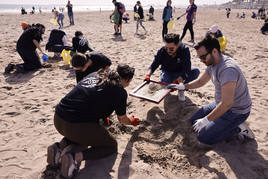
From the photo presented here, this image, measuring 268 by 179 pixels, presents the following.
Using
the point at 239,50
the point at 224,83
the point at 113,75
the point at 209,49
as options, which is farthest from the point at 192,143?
the point at 239,50

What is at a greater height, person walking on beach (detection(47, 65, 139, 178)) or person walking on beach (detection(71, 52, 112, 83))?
person walking on beach (detection(71, 52, 112, 83))

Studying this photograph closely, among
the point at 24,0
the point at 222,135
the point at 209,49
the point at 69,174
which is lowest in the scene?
the point at 69,174

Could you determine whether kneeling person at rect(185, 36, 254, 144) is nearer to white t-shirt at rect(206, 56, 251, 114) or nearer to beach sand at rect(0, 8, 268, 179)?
white t-shirt at rect(206, 56, 251, 114)

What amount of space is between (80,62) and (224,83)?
2.09 meters

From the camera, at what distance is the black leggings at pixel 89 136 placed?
2.11m

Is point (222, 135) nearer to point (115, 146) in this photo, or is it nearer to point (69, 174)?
point (115, 146)

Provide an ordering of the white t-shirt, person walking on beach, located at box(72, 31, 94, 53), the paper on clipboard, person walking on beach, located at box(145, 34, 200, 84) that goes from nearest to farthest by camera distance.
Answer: the white t-shirt, the paper on clipboard, person walking on beach, located at box(145, 34, 200, 84), person walking on beach, located at box(72, 31, 94, 53)

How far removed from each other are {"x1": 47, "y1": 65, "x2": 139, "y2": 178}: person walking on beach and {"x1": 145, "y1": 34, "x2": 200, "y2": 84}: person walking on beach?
140 cm

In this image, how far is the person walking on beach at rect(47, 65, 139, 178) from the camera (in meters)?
2.06

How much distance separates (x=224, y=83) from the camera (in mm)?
2166

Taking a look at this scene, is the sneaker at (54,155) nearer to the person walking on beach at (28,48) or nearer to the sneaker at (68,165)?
the sneaker at (68,165)

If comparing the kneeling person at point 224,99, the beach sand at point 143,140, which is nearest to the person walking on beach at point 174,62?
the beach sand at point 143,140

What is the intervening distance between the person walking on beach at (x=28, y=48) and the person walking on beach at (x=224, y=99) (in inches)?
174

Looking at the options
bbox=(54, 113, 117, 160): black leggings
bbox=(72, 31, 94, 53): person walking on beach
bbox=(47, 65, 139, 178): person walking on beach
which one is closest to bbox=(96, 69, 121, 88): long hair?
bbox=(47, 65, 139, 178): person walking on beach
